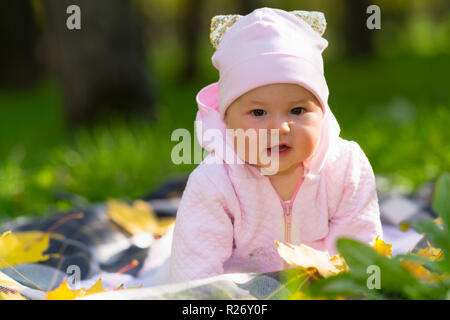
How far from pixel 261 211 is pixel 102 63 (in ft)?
13.1

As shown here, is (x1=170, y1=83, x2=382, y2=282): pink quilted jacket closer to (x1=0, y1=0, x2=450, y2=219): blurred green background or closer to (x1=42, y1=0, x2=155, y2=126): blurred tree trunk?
(x1=0, y1=0, x2=450, y2=219): blurred green background

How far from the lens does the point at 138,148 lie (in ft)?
14.7

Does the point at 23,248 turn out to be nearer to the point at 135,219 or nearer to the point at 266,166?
the point at 135,219

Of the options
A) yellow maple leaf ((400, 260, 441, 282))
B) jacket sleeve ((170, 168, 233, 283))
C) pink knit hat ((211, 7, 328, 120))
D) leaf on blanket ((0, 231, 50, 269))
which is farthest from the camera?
leaf on blanket ((0, 231, 50, 269))

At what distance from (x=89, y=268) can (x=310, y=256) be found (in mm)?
1121

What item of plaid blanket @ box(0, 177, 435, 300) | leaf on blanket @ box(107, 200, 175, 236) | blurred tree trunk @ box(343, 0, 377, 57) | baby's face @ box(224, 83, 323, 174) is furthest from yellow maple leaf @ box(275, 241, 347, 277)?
blurred tree trunk @ box(343, 0, 377, 57)

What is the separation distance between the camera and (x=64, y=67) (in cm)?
581

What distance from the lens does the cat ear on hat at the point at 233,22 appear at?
2.07 m

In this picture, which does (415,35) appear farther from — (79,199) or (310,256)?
(310,256)

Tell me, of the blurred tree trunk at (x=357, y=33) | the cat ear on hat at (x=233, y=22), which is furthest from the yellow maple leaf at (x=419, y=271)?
the blurred tree trunk at (x=357, y=33)

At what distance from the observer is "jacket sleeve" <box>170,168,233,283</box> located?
2023 millimetres

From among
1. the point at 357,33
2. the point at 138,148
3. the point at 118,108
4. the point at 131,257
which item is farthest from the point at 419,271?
the point at 357,33

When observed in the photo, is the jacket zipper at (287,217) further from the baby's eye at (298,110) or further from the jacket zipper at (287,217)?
the baby's eye at (298,110)
